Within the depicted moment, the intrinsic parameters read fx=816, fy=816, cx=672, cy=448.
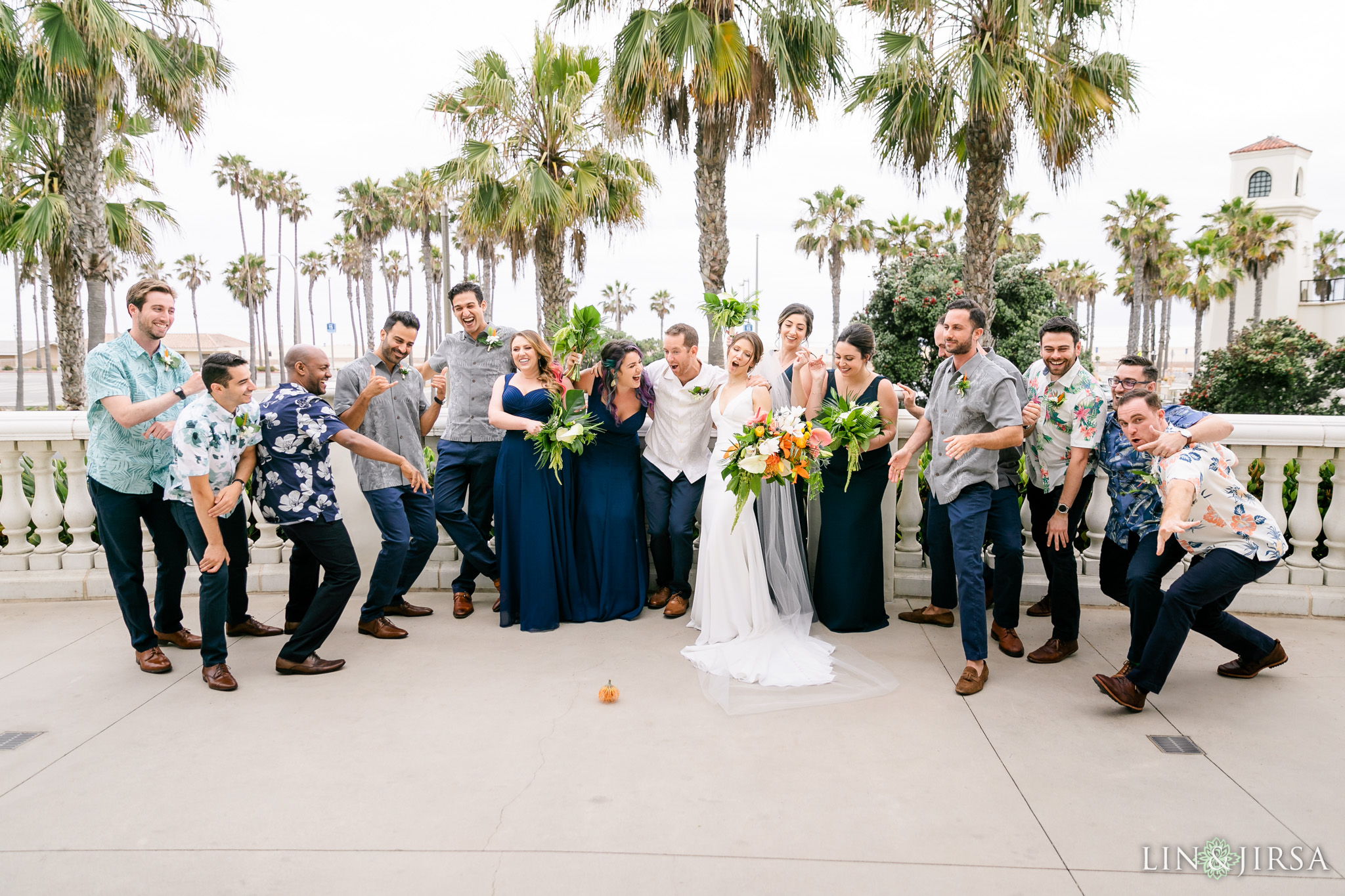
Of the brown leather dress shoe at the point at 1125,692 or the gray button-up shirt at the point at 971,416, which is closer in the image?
the brown leather dress shoe at the point at 1125,692

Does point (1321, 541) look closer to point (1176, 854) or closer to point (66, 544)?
point (1176, 854)

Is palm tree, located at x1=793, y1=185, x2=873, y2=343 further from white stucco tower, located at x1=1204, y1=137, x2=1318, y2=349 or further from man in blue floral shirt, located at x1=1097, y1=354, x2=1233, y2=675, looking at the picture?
man in blue floral shirt, located at x1=1097, y1=354, x2=1233, y2=675

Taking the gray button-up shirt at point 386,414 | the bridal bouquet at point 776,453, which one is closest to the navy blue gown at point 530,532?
the gray button-up shirt at point 386,414

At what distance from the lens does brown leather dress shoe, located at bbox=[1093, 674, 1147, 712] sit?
3.94 m

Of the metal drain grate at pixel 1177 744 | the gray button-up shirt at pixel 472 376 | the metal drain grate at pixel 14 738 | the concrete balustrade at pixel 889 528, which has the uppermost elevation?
the gray button-up shirt at pixel 472 376

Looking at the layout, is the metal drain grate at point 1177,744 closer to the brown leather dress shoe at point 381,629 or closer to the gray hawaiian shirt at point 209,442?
the brown leather dress shoe at point 381,629

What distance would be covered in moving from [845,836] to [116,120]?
16.9 m

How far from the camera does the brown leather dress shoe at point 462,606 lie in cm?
553

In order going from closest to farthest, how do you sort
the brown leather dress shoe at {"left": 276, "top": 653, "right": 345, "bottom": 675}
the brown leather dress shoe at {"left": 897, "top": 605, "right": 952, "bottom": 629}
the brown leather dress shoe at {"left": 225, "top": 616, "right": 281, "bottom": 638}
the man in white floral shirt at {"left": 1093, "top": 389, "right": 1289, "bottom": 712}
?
the man in white floral shirt at {"left": 1093, "top": 389, "right": 1289, "bottom": 712} < the brown leather dress shoe at {"left": 276, "top": 653, "right": 345, "bottom": 675} < the brown leather dress shoe at {"left": 225, "top": 616, "right": 281, "bottom": 638} < the brown leather dress shoe at {"left": 897, "top": 605, "right": 952, "bottom": 629}

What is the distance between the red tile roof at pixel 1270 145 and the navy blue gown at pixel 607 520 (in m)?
48.0

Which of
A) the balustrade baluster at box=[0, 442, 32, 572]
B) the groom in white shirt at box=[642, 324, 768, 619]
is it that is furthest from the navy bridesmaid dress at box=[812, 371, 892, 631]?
the balustrade baluster at box=[0, 442, 32, 572]

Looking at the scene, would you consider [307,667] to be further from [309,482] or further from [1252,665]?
[1252,665]

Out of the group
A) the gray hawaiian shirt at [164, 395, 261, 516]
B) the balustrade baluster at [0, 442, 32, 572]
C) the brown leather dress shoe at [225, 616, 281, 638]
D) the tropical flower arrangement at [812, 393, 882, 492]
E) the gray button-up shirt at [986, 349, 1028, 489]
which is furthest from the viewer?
the balustrade baluster at [0, 442, 32, 572]

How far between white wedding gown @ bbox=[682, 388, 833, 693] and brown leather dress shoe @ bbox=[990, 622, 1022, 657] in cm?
101
